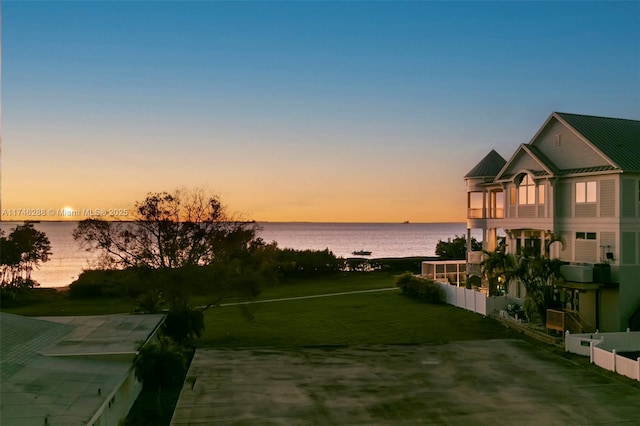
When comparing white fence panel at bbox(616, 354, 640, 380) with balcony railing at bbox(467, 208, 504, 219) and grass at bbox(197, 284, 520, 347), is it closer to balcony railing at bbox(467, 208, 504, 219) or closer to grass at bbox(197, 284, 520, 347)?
grass at bbox(197, 284, 520, 347)

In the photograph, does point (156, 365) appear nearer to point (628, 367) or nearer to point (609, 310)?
point (628, 367)

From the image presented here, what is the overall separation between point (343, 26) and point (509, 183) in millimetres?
13297

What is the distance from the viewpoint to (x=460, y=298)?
101ft

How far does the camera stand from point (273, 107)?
3622 cm

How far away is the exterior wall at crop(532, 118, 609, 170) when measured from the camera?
24.8m

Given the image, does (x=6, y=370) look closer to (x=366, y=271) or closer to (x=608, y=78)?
(x=608, y=78)

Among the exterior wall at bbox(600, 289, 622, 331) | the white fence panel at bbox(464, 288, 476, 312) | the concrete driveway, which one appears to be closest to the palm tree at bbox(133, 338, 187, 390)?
the concrete driveway

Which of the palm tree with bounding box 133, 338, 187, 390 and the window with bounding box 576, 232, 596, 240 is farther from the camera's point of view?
the window with bounding box 576, 232, 596, 240

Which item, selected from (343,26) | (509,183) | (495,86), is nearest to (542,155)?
(509,183)

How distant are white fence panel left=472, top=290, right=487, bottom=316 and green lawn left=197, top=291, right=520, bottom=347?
1.61 ft

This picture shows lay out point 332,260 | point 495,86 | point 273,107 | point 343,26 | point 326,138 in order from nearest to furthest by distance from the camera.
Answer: point 343,26 < point 495,86 < point 273,107 < point 326,138 < point 332,260

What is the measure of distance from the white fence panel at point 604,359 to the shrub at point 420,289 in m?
14.3

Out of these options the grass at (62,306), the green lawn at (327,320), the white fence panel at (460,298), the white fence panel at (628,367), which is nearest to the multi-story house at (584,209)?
the white fence panel at (460,298)

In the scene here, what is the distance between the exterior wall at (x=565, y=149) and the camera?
24812mm
